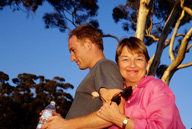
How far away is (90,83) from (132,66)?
347mm

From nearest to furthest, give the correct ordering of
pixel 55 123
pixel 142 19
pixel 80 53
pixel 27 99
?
pixel 55 123 → pixel 80 53 → pixel 142 19 → pixel 27 99

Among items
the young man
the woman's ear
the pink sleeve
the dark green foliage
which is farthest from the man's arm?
the dark green foliage

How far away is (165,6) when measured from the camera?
13.0 meters

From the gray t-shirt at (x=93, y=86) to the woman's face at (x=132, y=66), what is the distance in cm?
8

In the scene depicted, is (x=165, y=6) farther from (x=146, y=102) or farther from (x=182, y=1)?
(x=146, y=102)

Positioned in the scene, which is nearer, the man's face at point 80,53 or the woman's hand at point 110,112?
the woman's hand at point 110,112

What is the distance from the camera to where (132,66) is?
2295mm

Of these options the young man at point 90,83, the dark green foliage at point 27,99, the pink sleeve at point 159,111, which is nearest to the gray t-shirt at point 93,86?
the young man at point 90,83

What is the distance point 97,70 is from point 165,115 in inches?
23.4

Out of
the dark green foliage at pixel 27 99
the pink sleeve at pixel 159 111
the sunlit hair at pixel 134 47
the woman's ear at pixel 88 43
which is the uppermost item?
the dark green foliage at pixel 27 99

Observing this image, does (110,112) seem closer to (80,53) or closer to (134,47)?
(134,47)

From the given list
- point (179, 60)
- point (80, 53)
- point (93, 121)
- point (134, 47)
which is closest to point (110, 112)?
point (93, 121)

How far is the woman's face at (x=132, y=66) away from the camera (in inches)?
91.1

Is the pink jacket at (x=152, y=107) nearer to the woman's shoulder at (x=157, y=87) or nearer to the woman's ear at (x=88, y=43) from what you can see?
the woman's shoulder at (x=157, y=87)
